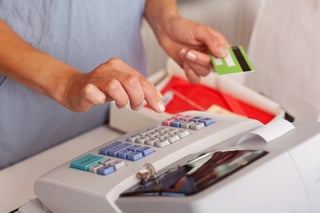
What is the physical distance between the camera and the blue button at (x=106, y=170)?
2.19 ft

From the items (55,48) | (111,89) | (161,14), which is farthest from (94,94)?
(161,14)

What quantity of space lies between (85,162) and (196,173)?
0.18 m

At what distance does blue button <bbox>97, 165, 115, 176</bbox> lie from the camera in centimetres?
67

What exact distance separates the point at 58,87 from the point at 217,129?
221 millimetres

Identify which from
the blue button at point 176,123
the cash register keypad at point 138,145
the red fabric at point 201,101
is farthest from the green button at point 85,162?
the red fabric at point 201,101

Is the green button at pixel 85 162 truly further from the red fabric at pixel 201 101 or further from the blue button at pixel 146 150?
the red fabric at pixel 201 101

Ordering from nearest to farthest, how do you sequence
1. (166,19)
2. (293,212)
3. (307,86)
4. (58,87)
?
(293,212) → (58,87) → (166,19) → (307,86)

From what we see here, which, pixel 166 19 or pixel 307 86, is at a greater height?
pixel 166 19

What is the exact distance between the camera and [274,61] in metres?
1.23

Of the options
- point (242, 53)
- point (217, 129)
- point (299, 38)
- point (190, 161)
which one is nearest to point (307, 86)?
point (299, 38)

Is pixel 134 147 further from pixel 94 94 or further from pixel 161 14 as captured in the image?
pixel 161 14

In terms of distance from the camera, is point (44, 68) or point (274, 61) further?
point (274, 61)

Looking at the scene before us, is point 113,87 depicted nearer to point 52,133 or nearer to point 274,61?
point 52,133

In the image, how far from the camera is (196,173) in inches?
23.6
